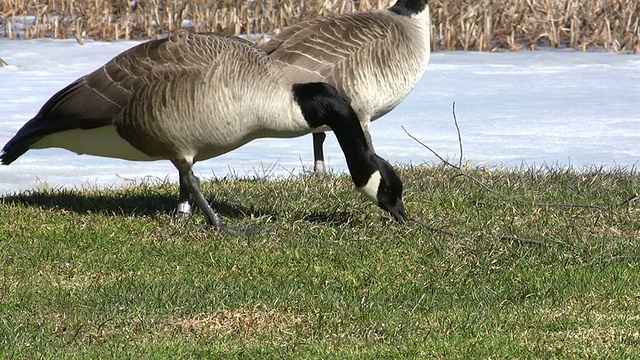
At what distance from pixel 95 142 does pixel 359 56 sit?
1.86m

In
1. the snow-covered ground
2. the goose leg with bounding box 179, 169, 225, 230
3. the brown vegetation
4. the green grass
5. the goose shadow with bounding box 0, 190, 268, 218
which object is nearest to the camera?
the green grass

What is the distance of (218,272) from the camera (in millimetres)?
5254

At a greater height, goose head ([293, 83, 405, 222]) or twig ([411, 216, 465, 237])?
goose head ([293, 83, 405, 222])

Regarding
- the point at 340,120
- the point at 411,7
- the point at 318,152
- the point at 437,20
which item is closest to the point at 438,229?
the point at 340,120

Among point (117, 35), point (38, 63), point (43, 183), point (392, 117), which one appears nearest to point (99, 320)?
point (43, 183)

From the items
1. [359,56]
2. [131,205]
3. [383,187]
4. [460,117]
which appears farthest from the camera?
[460,117]

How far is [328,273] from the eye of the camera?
205 inches

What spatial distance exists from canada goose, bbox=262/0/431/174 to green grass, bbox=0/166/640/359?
0.67 m

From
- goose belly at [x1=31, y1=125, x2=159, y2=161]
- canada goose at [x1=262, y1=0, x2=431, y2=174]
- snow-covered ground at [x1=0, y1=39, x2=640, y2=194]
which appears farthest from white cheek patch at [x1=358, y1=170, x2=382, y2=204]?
snow-covered ground at [x1=0, y1=39, x2=640, y2=194]

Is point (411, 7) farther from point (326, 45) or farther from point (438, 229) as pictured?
point (438, 229)

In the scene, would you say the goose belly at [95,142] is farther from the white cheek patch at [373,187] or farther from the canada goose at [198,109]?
the white cheek patch at [373,187]

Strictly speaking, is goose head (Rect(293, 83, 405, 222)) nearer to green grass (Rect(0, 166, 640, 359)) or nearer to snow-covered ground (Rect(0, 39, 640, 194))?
green grass (Rect(0, 166, 640, 359))

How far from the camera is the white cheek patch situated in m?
5.90

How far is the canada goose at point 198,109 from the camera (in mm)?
5805
